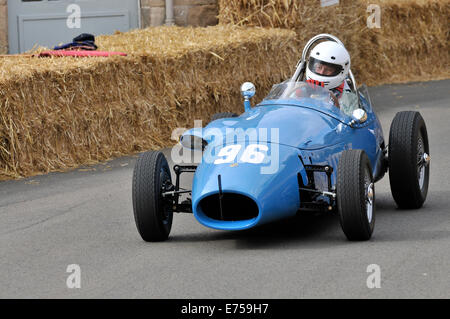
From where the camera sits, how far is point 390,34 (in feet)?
55.2

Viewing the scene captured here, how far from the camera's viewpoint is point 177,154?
10.5m

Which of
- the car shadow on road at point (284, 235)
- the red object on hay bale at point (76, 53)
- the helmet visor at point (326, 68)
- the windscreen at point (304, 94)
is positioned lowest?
the car shadow on road at point (284, 235)

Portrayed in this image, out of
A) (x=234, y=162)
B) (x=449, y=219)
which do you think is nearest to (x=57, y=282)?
(x=234, y=162)

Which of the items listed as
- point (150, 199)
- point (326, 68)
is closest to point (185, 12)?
point (326, 68)

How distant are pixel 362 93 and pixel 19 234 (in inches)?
127

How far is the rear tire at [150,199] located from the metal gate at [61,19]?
27.7 ft

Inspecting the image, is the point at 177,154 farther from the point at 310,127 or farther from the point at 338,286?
the point at 338,286

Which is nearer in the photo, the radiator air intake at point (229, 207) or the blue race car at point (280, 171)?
the blue race car at point (280, 171)

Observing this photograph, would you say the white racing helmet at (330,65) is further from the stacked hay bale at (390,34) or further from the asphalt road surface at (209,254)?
the stacked hay bale at (390,34)

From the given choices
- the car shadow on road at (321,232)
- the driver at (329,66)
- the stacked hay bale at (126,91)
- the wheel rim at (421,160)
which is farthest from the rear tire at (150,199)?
the stacked hay bale at (126,91)

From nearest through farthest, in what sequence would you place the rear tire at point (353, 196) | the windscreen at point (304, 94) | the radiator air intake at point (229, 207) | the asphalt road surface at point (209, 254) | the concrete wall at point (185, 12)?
the asphalt road surface at point (209, 254), the rear tire at point (353, 196), the radiator air intake at point (229, 207), the windscreen at point (304, 94), the concrete wall at point (185, 12)

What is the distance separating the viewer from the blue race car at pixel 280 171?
5.94m

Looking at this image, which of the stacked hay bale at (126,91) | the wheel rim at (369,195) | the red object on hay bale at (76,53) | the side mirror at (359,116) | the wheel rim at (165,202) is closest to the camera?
the wheel rim at (369,195)

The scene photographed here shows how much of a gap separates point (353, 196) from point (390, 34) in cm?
1145
